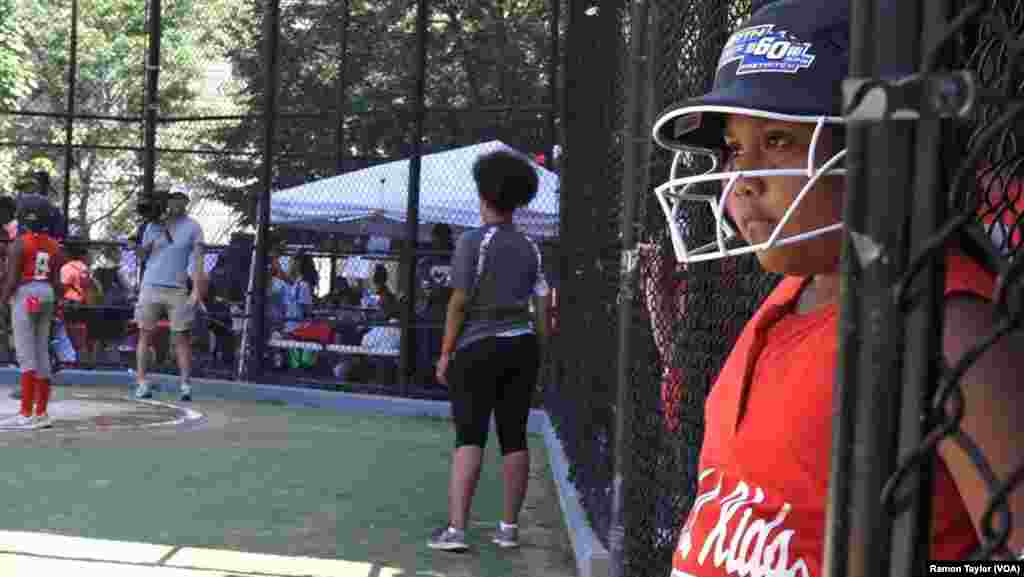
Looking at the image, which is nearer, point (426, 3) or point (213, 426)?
point (213, 426)

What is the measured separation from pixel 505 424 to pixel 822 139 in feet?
15.3

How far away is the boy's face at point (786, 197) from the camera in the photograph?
160cm

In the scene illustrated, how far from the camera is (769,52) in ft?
5.50

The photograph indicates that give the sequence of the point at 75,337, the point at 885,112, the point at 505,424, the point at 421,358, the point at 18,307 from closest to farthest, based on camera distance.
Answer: the point at 885,112 → the point at 505,424 → the point at 18,307 → the point at 421,358 → the point at 75,337

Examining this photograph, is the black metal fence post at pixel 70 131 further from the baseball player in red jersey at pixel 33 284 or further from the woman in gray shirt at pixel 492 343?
the woman in gray shirt at pixel 492 343

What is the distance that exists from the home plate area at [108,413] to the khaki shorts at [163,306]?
0.73m

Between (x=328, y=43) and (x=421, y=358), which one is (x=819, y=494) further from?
(x=328, y=43)

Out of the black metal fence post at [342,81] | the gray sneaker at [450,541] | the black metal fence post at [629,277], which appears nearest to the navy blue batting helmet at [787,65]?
the black metal fence post at [629,277]

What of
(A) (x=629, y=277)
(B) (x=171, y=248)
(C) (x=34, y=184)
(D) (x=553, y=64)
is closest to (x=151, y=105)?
(C) (x=34, y=184)

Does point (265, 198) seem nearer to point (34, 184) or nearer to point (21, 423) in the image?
point (34, 184)

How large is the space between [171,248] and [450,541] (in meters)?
6.68

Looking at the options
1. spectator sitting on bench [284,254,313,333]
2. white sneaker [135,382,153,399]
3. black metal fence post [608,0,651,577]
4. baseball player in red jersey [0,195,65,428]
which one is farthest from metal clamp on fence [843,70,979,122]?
spectator sitting on bench [284,254,313,333]

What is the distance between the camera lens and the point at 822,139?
5.40ft

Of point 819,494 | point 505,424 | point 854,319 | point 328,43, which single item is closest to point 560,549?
point 505,424
